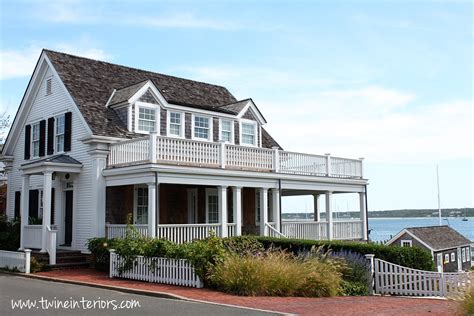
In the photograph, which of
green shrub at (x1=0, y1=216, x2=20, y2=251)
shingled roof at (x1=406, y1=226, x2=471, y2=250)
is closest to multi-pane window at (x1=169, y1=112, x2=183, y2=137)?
green shrub at (x1=0, y1=216, x2=20, y2=251)

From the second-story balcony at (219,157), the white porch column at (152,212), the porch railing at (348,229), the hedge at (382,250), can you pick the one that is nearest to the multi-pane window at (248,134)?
the second-story balcony at (219,157)

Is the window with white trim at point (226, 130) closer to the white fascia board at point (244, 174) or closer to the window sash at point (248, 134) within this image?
the window sash at point (248, 134)

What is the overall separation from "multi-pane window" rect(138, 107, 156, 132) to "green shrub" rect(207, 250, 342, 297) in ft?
34.5

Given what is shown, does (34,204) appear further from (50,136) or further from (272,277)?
(272,277)

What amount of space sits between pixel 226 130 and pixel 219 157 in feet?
19.0

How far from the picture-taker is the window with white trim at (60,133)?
24350mm

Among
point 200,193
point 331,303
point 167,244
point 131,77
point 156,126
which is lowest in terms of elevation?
point 331,303

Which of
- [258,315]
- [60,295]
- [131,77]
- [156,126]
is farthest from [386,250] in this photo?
[131,77]

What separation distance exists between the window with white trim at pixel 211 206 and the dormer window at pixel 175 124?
3.01 m

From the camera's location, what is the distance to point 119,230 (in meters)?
20.9

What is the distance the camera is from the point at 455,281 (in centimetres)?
1594

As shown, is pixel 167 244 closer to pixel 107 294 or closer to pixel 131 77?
pixel 107 294

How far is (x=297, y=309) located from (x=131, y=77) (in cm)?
1889

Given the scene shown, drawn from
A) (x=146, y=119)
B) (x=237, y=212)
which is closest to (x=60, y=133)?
(x=146, y=119)
